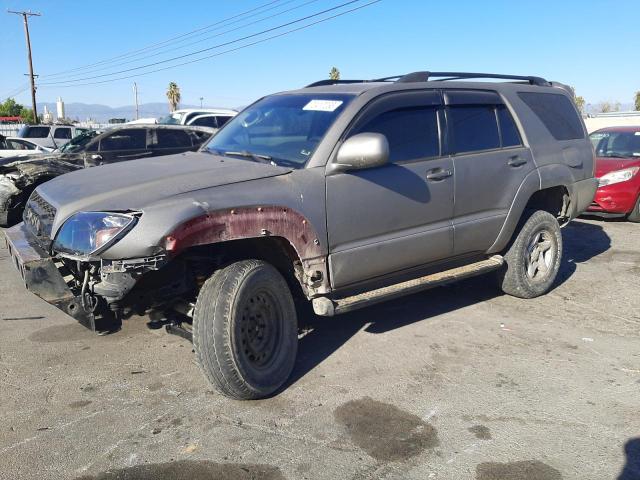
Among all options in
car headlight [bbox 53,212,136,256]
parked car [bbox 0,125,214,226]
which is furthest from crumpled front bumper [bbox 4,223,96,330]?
parked car [bbox 0,125,214,226]

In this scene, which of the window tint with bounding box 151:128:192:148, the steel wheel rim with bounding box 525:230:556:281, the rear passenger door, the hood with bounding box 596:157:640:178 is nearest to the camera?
the rear passenger door

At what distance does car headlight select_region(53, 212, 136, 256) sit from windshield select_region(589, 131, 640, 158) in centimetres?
954

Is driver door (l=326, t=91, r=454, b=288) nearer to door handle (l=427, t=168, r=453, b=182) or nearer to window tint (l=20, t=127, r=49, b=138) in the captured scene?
door handle (l=427, t=168, r=453, b=182)

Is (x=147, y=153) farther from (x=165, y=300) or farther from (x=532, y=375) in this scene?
(x=532, y=375)

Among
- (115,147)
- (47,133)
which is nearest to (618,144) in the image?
(115,147)

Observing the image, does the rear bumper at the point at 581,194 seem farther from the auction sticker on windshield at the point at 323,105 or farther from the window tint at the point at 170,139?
the window tint at the point at 170,139

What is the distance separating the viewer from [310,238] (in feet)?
12.2

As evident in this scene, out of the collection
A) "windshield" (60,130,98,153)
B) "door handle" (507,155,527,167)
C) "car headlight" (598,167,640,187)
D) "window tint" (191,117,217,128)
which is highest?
"window tint" (191,117,217,128)

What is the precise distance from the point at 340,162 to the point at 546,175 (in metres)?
2.56

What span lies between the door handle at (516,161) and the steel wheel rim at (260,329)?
2.64m

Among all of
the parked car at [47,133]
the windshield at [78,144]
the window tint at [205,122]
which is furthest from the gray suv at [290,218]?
the parked car at [47,133]

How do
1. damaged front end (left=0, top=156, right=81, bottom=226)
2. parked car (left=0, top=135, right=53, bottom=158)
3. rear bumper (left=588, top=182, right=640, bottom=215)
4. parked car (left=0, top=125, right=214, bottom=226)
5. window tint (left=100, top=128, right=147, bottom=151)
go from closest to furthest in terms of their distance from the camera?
damaged front end (left=0, top=156, right=81, bottom=226), parked car (left=0, top=125, right=214, bottom=226), rear bumper (left=588, top=182, right=640, bottom=215), window tint (left=100, top=128, right=147, bottom=151), parked car (left=0, top=135, right=53, bottom=158)

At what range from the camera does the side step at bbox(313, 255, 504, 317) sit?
383 centimetres

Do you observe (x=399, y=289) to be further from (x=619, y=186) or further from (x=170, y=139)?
(x=170, y=139)
